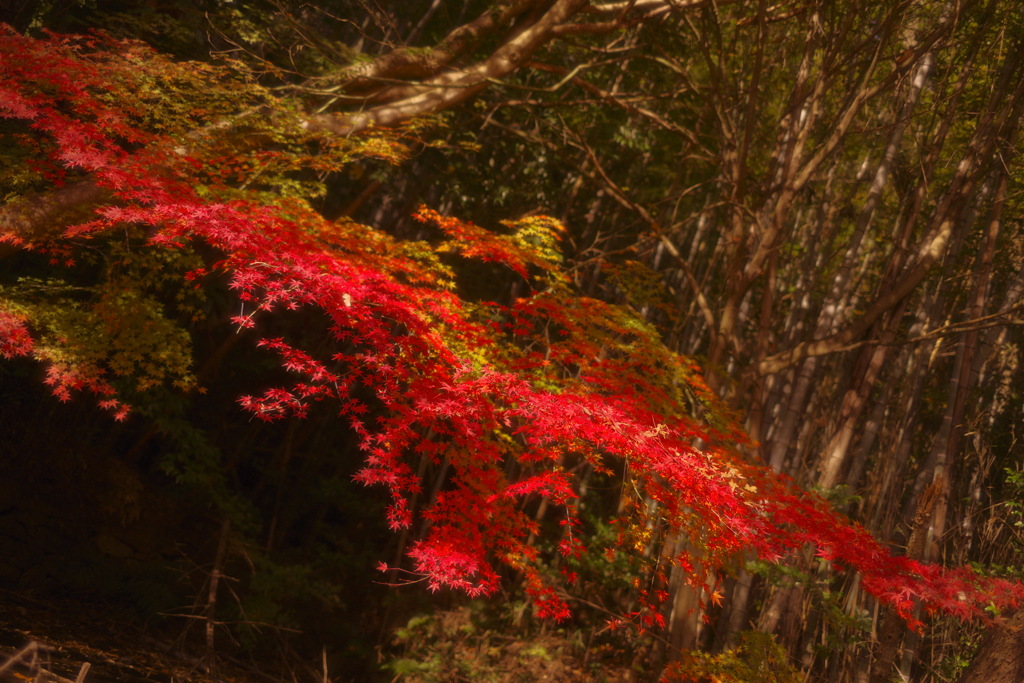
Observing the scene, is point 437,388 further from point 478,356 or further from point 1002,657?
point 1002,657

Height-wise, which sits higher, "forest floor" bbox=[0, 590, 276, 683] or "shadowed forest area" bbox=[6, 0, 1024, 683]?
"shadowed forest area" bbox=[6, 0, 1024, 683]

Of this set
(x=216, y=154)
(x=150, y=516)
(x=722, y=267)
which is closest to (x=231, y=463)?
(x=150, y=516)

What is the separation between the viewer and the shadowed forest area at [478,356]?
14.3 ft

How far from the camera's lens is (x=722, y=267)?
10.8m

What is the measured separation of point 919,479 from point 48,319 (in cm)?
959

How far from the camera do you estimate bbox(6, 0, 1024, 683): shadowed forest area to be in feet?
14.3

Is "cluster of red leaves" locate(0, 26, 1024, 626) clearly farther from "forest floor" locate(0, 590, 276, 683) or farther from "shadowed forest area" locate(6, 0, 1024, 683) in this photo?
"forest floor" locate(0, 590, 276, 683)

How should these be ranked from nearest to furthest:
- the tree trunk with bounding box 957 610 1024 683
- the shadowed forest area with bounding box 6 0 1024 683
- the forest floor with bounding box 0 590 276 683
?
the tree trunk with bounding box 957 610 1024 683, the shadowed forest area with bounding box 6 0 1024 683, the forest floor with bounding box 0 590 276 683

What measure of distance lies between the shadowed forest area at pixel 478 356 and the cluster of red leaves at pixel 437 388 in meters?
0.03

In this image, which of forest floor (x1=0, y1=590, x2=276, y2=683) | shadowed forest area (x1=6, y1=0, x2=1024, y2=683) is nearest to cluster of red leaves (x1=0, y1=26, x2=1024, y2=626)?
shadowed forest area (x1=6, y1=0, x2=1024, y2=683)

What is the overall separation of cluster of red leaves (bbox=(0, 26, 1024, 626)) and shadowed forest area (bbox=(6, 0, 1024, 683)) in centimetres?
3

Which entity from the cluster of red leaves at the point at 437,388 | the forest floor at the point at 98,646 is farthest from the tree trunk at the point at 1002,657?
the forest floor at the point at 98,646

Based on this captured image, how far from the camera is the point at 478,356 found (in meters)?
4.75

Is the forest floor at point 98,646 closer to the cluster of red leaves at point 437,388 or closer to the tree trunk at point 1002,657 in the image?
the cluster of red leaves at point 437,388
